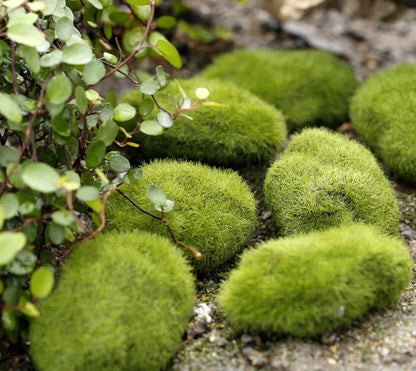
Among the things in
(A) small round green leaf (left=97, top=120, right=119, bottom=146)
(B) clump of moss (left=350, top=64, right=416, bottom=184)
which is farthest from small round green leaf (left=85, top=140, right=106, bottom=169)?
(B) clump of moss (left=350, top=64, right=416, bottom=184)

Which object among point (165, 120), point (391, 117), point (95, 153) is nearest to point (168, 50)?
point (165, 120)

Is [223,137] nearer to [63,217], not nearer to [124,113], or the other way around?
Result: [124,113]

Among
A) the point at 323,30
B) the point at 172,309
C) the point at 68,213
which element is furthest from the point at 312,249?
the point at 323,30

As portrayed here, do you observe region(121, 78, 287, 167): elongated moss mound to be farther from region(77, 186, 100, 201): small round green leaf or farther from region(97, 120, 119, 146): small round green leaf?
region(77, 186, 100, 201): small round green leaf

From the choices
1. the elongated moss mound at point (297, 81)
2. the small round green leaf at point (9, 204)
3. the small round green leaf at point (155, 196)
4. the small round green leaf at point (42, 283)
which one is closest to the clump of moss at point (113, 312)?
the small round green leaf at point (42, 283)

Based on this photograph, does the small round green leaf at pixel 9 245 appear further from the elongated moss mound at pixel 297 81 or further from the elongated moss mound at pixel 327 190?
the elongated moss mound at pixel 297 81
